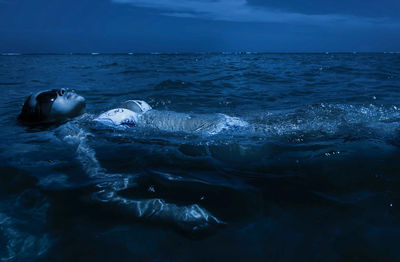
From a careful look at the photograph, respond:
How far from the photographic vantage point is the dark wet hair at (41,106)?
592 centimetres

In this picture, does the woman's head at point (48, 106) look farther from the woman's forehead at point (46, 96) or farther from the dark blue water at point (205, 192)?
the dark blue water at point (205, 192)

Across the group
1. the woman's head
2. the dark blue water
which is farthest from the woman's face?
the dark blue water

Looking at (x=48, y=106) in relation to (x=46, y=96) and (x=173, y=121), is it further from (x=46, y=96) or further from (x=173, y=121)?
(x=173, y=121)

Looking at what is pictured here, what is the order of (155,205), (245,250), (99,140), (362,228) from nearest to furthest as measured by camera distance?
(245,250), (362,228), (155,205), (99,140)

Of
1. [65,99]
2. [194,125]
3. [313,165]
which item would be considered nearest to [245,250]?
[313,165]

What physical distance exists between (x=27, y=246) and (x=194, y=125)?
347cm

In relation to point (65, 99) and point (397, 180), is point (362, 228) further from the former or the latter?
point (65, 99)

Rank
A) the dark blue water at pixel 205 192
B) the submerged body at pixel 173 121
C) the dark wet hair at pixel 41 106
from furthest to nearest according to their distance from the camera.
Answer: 1. the dark wet hair at pixel 41 106
2. the submerged body at pixel 173 121
3. the dark blue water at pixel 205 192

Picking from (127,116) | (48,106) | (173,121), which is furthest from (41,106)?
(173,121)

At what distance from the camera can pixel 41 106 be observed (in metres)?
5.92

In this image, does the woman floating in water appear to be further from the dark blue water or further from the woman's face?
the dark blue water

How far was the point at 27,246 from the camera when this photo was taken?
7.64 ft

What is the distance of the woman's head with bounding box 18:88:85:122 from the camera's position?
5938 mm

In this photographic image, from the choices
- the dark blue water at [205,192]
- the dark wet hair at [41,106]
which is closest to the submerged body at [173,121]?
the dark blue water at [205,192]
